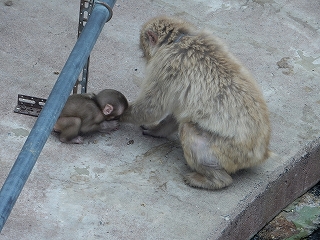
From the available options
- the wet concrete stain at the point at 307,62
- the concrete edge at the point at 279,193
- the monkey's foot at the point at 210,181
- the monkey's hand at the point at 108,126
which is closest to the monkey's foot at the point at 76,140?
the monkey's hand at the point at 108,126

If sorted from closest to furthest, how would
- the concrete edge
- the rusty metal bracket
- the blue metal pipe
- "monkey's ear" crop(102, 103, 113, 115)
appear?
1. the blue metal pipe
2. the concrete edge
3. "monkey's ear" crop(102, 103, 113, 115)
4. the rusty metal bracket

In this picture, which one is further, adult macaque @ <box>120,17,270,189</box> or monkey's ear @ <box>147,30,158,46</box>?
monkey's ear @ <box>147,30,158,46</box>

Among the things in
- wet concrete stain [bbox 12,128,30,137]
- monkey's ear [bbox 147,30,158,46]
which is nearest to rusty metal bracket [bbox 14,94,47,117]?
wet concrete stain [bbox 12,128,30,137]

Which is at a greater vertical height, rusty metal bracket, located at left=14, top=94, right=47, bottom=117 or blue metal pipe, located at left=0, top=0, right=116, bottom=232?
blue metal pipe, located at left=0, top=0, right=116, bottom=232

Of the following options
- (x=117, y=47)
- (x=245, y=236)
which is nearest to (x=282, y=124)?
(x=245, y=236)

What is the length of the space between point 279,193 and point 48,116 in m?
2.57

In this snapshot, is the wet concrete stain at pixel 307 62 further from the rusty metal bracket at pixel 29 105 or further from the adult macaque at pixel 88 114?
the rusty metal bracket at pixel 29 105

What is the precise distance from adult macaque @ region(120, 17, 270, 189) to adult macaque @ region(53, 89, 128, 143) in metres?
0.31

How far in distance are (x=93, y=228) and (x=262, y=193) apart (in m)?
1.34

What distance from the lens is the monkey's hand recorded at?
594 cm

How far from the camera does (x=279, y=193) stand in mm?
5855

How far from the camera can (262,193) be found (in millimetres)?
5508

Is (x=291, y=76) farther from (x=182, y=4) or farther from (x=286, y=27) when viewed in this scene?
(x=182, y=4)

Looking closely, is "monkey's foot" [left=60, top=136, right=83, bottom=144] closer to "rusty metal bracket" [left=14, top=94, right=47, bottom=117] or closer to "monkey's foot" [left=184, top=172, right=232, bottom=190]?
"rusty metal bracket" [left=14, top=94, right=47, bottom=117]
